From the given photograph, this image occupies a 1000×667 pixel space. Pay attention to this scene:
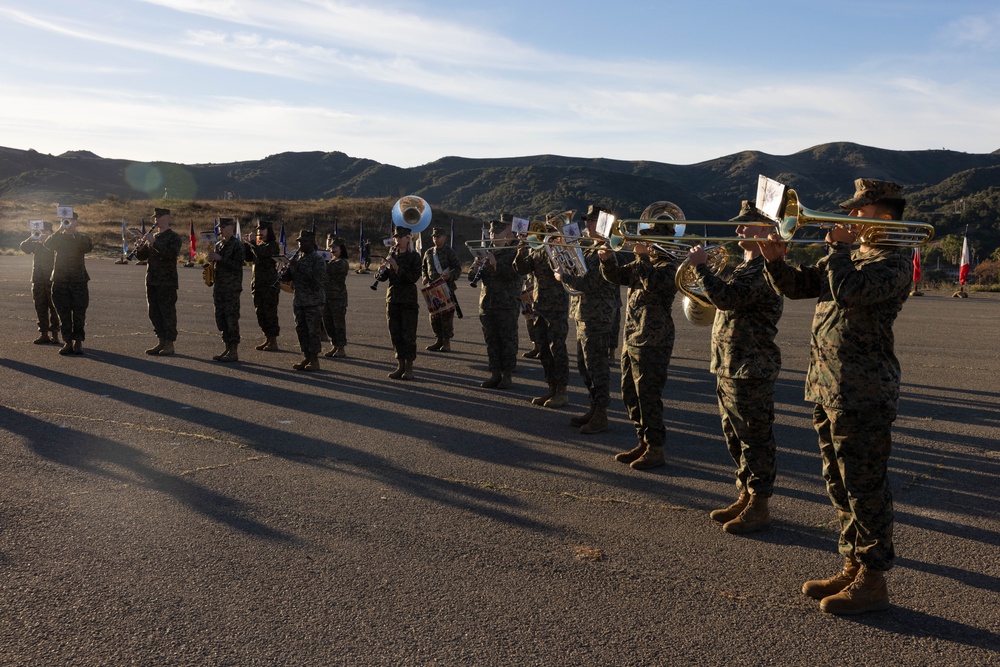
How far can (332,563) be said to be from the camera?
4844 mm

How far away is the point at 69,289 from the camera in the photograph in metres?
12.5

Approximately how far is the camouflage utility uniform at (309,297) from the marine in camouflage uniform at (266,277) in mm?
911

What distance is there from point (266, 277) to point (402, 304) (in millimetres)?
3046

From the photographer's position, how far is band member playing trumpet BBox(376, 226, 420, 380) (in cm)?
1099

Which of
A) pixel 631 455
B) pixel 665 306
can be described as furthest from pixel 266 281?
pixel 665 306

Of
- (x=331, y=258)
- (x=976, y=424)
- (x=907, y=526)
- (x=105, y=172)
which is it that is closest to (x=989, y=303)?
(x=976, y=424)

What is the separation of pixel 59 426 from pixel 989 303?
26.7 meters

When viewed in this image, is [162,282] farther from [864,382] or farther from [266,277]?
[864,382]

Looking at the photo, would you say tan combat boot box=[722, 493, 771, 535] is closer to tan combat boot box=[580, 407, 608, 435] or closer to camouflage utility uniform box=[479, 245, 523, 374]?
tan combat boot box=[580, 407, 608, 435]

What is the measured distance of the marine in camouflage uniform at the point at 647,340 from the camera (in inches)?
263

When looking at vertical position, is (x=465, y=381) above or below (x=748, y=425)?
below

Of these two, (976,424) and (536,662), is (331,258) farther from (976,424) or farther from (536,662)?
(536,662)

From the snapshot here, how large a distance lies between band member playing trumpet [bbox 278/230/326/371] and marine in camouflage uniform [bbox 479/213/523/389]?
2.43 meters

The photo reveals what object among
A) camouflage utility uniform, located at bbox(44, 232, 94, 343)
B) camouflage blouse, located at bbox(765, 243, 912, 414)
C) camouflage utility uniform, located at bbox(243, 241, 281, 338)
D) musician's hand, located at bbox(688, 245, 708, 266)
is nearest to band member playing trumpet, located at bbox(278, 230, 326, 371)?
camouflage utility uniform, located at bbox(243, 241, 281, 338)
